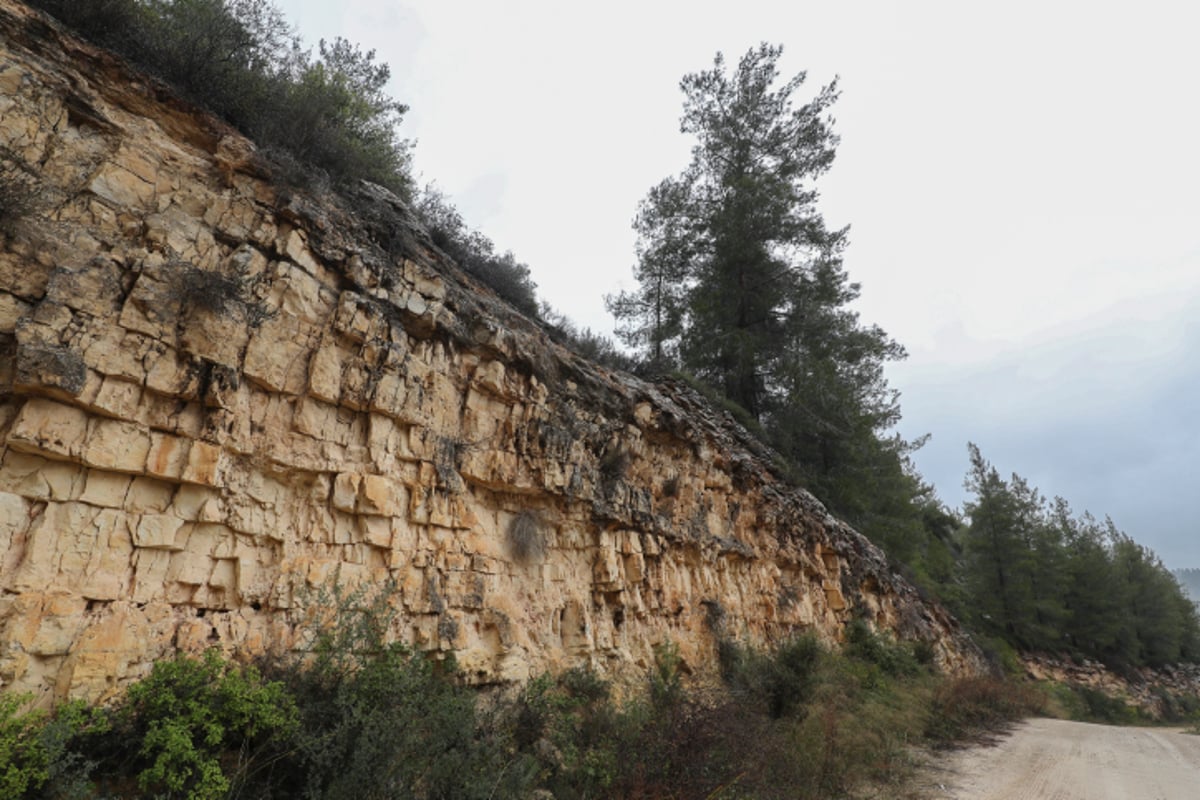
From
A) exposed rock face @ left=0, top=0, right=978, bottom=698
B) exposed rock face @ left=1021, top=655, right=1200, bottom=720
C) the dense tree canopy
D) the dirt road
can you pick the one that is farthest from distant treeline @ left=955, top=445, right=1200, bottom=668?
exposed rock face @ left=0, top=0, right=978, bottom=698

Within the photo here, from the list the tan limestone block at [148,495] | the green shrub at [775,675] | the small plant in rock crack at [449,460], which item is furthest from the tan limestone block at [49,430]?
the green shrub at [775,675]

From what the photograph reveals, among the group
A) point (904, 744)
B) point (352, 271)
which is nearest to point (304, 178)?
point (352, 271)

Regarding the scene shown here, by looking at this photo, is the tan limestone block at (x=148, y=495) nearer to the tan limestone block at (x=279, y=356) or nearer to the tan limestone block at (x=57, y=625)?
the tan limestone block at (x=57, y=625)

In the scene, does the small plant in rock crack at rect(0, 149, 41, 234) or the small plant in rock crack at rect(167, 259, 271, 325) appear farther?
the small plant in rock crack at rect(167, 259, 271, 325)

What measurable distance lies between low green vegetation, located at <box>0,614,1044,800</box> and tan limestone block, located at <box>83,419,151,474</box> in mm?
1713

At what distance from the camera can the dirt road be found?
6.92m

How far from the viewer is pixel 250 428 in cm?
538

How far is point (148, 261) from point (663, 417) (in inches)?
345

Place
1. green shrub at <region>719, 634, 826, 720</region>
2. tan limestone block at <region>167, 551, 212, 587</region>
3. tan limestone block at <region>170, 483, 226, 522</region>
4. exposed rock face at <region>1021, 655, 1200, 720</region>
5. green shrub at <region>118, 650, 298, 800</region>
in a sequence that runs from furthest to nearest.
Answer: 1. exposed rock face at <region>1021, 655, 1200, 720</region>
2. green shrub at <region>719, 634, 826, 720</region>
3. tan limestone block at <region>170, 483, 226, 522</region>
4. tan limestone block at <region>167, 551, 212, 587</region>
5. green shrub at <region>118, 650, 298, 800</region>

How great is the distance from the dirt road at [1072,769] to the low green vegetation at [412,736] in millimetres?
899

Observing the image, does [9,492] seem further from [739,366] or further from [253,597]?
[739,366]

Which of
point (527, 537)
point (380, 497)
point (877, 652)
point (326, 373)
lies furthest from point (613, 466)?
point (877, 652)

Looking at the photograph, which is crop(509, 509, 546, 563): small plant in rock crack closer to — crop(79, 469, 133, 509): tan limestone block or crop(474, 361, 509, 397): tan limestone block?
crop(474, 361, 509, 397): tan limestone block

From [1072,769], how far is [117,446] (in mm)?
13193
